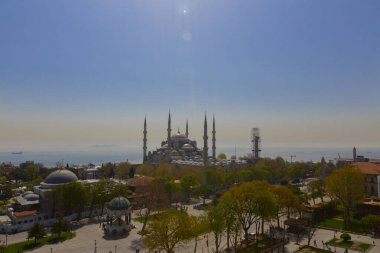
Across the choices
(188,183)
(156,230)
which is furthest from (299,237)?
(188,183)

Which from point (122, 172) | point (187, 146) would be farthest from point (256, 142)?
point (122, 172)

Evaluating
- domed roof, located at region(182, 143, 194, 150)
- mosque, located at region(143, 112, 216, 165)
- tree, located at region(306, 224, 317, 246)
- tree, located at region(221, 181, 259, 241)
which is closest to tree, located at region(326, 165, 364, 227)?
tree, located at region(306, 224, 317, 246)

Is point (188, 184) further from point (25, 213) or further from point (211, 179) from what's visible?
point (25, 213)

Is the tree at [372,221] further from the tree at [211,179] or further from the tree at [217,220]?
the tree at [211,179]

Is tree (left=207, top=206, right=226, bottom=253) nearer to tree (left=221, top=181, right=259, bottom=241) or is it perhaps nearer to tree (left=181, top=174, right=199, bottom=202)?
tree (left=221, top=181, right=259, bottom=241)

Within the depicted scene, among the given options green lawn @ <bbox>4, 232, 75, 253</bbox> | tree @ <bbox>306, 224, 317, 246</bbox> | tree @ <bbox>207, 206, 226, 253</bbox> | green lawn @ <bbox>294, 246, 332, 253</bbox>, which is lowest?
green lawn @ <bbox>4, 232, 75, 253</bbox>
